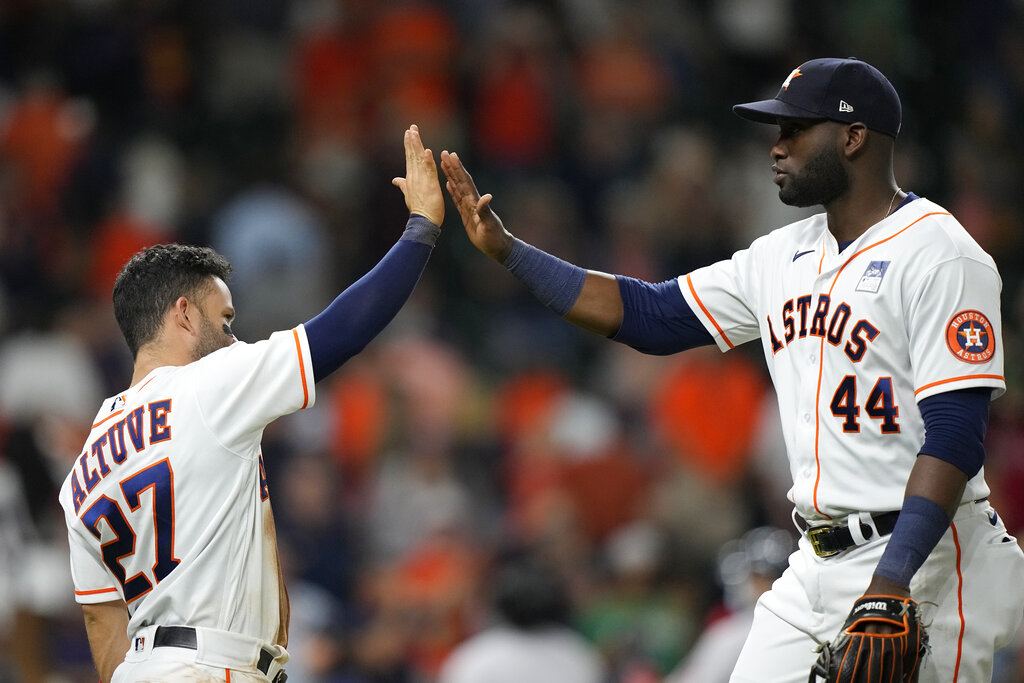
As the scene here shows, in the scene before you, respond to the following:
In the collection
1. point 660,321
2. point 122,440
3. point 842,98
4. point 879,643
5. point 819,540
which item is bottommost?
point 879,643

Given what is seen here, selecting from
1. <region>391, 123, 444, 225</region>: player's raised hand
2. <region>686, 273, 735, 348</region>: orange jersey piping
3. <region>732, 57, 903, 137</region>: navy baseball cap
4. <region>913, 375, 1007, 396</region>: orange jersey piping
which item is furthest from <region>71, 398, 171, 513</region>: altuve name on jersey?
<region>913, 375, 1007, 396</region>: orange jersey piping

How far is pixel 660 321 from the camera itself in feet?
14.0

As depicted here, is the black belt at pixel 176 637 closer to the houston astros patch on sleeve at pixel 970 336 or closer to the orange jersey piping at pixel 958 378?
the orange jersey piping at pixel 958 378

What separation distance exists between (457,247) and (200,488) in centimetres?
632

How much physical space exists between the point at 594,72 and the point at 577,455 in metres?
3.38

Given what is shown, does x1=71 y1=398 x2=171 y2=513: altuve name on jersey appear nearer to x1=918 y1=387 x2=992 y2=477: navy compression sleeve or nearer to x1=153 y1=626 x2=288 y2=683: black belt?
x1=153 y1=626 x2=288 y2=683: black belt

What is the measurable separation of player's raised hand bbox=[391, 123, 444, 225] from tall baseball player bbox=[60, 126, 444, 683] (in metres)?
0.20

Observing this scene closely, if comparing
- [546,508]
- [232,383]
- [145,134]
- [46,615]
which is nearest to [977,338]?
[232,383]

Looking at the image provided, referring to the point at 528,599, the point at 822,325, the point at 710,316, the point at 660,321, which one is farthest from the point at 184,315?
the point at 528,599

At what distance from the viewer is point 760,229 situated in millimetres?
9695

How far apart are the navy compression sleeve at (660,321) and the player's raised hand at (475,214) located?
1.35ft

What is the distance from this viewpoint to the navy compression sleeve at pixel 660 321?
13.9 feet

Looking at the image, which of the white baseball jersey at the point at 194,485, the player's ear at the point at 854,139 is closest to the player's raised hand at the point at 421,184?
the white baseball jersey at the point at 194,485

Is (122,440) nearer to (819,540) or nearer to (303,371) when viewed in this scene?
(303,371)
